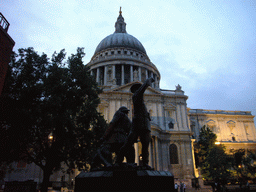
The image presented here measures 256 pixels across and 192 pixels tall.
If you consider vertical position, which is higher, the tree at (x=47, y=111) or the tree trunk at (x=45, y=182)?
the tree at (x=47, y=111)

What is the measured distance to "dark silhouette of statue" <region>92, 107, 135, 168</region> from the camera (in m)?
7.00

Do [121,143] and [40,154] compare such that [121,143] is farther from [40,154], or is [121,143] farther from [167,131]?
[167,131]

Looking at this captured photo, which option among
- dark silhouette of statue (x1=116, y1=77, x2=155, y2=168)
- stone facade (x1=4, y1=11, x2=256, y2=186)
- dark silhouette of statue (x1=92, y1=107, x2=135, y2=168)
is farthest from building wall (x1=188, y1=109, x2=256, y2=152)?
dark silhouette of statue (x1=116, y1=77, x2=155, y2=168)

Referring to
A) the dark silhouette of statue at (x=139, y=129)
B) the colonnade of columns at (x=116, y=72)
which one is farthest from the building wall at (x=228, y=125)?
the dark silhouette of statue at (x=139, y=129)

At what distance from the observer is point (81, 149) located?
54.9 feet

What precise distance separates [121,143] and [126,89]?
108 feet

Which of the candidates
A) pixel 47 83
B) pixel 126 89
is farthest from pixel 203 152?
pixel 47 83

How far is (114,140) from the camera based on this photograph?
728 cm

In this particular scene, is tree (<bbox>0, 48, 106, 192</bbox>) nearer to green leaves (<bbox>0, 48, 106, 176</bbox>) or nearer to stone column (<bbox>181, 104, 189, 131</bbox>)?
green leaves (<bbox>0, 48, 106, 176</bbox>)

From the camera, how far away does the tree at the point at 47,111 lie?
14.8 meters

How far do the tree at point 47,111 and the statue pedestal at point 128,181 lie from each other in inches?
390

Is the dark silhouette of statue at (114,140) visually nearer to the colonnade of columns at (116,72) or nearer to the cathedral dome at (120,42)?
the colonnade of columns at (116,72)

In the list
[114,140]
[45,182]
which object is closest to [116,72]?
[45,182]

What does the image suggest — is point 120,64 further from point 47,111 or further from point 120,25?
point 47,111
